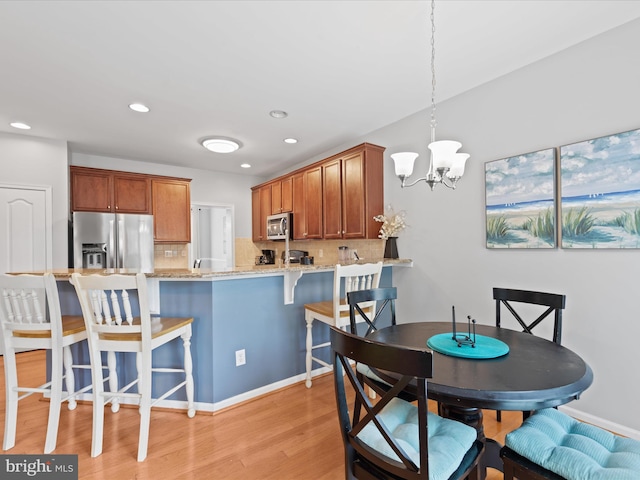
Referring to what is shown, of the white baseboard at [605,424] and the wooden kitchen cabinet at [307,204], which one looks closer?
the white baseboard at [605,424]

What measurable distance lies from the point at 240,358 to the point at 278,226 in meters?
2.89

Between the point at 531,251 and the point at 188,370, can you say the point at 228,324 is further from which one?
the point at 531,251

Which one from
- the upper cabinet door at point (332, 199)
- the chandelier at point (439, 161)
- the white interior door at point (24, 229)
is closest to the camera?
the chandelier at point (439, 161)

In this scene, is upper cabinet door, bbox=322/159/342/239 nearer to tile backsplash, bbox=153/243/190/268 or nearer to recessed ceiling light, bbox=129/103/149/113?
recessed ceiling light, bbox=129/103/149/113

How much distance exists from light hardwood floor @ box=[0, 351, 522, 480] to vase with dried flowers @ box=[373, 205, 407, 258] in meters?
1.65

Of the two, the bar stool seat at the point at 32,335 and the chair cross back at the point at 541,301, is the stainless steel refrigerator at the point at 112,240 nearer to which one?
the bar stool seat at the point at 32,335

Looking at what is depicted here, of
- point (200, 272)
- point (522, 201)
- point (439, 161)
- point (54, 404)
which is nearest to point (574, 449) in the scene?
point (439, 161)

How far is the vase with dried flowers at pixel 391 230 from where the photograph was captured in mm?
3488

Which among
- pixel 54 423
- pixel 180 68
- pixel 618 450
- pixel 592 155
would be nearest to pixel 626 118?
pixel 592 155

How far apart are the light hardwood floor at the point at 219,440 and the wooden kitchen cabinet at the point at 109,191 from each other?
2622 mm

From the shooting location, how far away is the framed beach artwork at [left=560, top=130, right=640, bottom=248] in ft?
6.57

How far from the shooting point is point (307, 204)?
182 inches

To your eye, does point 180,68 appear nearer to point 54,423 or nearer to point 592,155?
point 54,423

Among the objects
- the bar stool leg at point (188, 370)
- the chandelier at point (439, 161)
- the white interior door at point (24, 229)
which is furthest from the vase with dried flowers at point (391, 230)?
the white interior door at point (24, 229)
